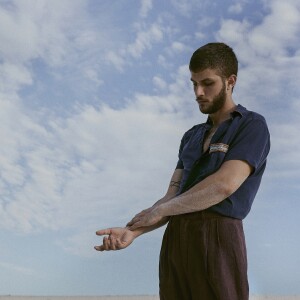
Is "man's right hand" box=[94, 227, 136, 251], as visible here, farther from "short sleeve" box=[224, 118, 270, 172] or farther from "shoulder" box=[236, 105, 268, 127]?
"shoulder" box=[236, 105, 268, 127]

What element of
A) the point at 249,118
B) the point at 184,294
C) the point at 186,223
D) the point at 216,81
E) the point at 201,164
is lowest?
the point at 184,294

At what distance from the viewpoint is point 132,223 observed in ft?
9.20

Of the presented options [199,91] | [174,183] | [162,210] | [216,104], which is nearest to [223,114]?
[216,104]

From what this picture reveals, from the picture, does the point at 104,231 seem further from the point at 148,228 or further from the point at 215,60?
the point at 215,60

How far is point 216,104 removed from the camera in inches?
109

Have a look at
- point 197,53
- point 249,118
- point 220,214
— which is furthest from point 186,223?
point 197,53

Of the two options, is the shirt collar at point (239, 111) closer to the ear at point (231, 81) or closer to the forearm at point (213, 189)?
the ear at point (231, 81)

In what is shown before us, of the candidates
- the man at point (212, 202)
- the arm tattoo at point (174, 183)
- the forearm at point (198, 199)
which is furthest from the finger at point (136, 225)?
the arm tattoo at point (174, 183)

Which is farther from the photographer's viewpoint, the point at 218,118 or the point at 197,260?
the point at 218,118

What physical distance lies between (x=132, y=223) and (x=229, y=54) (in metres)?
1.02

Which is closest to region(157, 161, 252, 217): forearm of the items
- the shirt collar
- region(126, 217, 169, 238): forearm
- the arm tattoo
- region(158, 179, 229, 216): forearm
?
region(158, 179, 229, 216): forearm

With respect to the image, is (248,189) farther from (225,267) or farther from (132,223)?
(132,223)

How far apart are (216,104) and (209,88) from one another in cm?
9

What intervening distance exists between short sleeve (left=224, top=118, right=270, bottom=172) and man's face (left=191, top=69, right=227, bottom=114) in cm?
21
